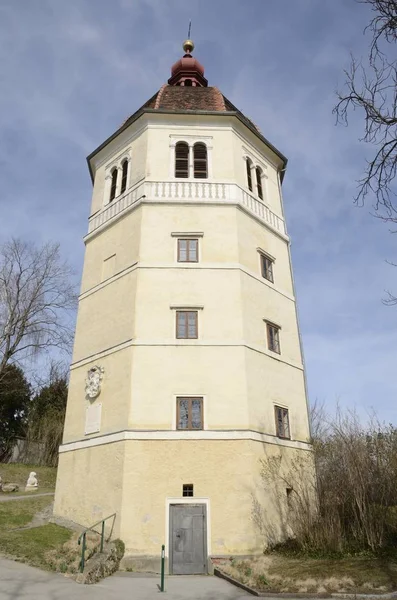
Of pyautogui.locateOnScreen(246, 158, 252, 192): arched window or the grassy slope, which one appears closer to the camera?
the grassy slope

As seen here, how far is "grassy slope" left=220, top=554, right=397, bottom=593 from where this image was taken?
11195 mm

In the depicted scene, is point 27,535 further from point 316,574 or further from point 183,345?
point 316,574

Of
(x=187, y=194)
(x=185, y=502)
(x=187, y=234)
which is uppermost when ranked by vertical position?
(x=187, y=194)

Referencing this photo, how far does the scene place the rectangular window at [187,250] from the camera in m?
19.0

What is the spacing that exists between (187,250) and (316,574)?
11458mm

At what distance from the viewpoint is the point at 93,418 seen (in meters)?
17.3

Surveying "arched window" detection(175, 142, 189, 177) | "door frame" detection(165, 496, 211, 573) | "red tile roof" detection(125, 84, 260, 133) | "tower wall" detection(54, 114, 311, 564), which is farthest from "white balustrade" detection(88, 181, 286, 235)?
"door frame" detection(165, 496, 211, 573)

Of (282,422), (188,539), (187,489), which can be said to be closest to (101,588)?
(188,539)

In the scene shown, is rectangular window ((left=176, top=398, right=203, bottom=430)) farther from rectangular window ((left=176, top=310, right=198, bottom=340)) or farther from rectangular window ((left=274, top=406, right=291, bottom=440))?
rectangular window ((left=274, top=406, right=291, bottom=440))

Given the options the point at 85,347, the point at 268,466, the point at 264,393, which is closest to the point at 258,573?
the point at 268,466

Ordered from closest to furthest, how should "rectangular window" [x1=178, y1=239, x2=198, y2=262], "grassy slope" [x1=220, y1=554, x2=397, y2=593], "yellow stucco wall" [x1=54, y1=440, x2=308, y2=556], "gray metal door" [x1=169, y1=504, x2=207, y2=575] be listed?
"grassy slope" [x1=220, y1=554, x2=397, y2=593], "gray metal door" [x1=169, y1=504, x2=207, y2=575], "yellow stucco wall" [x1=54, y1=440, x2=308, y2=556], "rectangular window" [x1=178, y1=239, x2=198, y2=262]

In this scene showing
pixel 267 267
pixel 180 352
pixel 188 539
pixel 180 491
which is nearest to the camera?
pixel 188 539

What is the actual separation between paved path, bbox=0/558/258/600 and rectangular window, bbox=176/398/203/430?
173 inches

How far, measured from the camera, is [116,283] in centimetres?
1927
